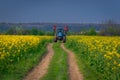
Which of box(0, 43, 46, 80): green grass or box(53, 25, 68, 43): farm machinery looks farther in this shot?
box(53, 25, 68, 43): farm machinery

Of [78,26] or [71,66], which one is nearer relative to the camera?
[71,66]

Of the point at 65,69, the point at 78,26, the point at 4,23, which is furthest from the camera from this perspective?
the point at 78,26

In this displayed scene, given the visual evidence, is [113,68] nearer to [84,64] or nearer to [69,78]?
[69,78]

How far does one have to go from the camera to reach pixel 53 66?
904 inches

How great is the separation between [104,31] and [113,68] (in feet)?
293

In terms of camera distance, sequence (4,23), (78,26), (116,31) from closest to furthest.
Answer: (116,31) → (4,23) → (78,26)

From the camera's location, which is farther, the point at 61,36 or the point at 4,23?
the point at 4,23

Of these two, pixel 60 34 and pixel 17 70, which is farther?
pixel 60 34

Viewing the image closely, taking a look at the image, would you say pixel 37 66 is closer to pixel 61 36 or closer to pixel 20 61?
pixel 20 61

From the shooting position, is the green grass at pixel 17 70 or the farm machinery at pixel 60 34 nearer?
the green grass at pixel 17 70

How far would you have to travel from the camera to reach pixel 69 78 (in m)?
18.6

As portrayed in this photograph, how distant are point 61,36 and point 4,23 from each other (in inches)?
4517

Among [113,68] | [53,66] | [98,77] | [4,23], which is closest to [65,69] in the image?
[53,66]

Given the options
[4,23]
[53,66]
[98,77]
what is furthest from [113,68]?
[4,23]
